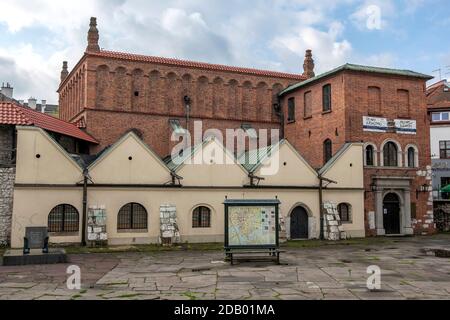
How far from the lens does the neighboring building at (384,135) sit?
3134 centimetres

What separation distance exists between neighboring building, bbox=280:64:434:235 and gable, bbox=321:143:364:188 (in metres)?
0.73

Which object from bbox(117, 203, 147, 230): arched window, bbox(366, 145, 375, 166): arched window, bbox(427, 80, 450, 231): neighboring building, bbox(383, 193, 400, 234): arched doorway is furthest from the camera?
bbox(427, 80, 450, 231): neighboring building

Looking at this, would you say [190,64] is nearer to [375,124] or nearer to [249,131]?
[249,131]

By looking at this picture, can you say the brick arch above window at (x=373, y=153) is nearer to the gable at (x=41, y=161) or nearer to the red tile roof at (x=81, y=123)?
the gable at (x=41, y=161)

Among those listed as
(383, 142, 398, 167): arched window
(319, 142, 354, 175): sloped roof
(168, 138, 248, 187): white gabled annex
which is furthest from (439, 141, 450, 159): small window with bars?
(168, 138, 248, 187): white gabled annex

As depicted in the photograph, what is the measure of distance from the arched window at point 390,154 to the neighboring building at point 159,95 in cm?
1016

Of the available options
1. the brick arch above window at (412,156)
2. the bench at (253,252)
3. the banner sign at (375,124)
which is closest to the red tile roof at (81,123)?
the bench at (253,252)

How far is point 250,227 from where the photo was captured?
Answer: 59.3ft

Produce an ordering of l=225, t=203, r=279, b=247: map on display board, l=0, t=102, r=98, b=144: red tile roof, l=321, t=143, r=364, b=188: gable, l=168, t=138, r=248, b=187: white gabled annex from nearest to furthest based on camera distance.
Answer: l=225, t=203, r=279, b=247: map on display board → l=0, t=102, r=98, b=144: red tile roof → l=168, t=138, r=248, b=187: white gabled annex → l=321, t=143, r=364, b=188: gable

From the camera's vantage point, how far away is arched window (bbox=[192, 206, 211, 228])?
2691cm

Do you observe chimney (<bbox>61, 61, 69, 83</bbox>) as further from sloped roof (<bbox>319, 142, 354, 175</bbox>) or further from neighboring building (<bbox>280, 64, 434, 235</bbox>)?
sloped roof (<bbox>319, 142, 354, 175</bbox>)

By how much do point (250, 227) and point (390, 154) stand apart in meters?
18.2
